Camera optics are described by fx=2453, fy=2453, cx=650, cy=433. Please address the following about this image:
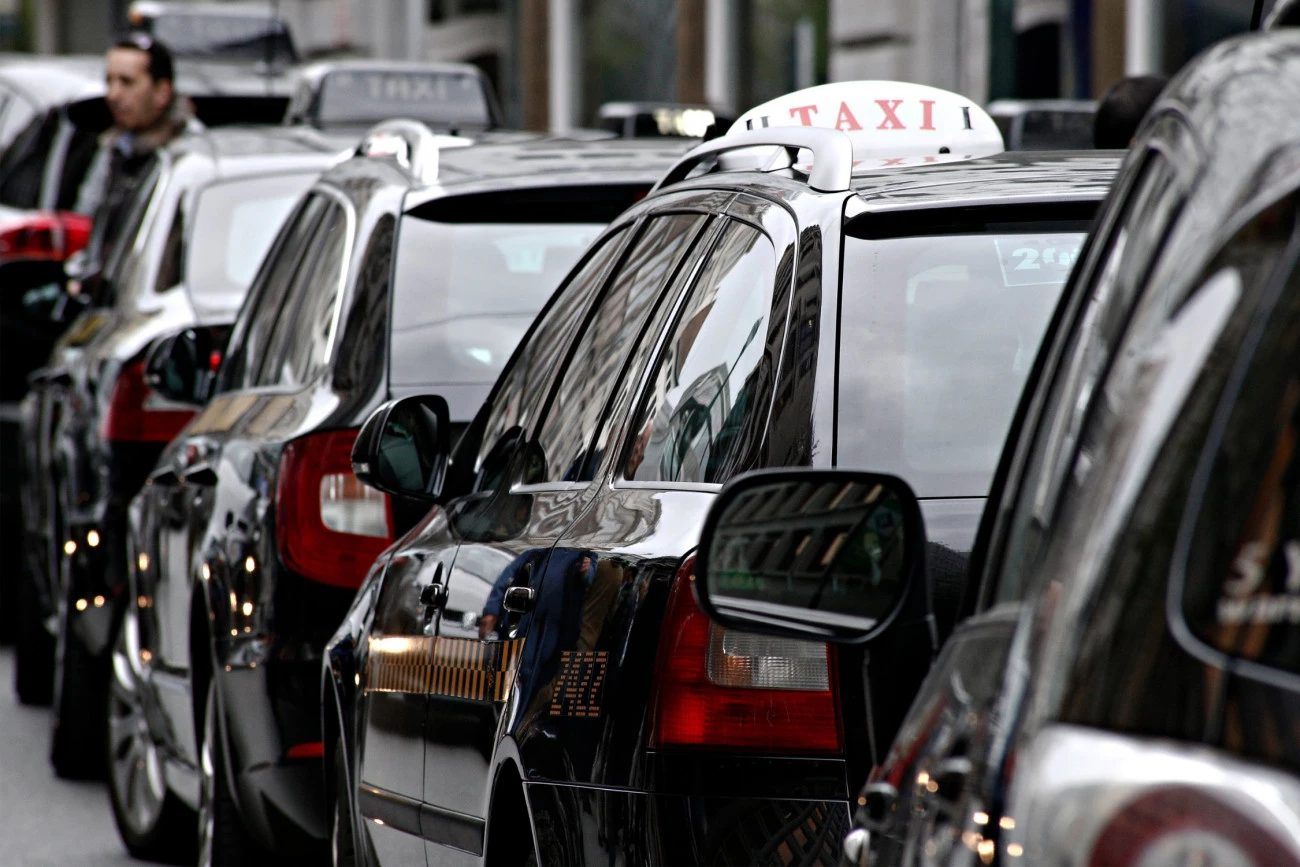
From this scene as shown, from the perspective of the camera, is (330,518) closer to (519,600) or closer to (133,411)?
(519,600)

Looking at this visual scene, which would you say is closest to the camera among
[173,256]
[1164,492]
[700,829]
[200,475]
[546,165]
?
[1164,492]

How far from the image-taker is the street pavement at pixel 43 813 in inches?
268

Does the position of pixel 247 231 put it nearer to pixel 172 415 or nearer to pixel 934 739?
pixel 172 415

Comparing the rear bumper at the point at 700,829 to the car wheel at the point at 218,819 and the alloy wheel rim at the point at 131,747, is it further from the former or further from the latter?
the alloy wheel rim at the point at 131,747

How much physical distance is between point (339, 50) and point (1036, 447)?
25.5 meters

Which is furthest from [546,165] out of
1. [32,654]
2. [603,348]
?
[32,654]

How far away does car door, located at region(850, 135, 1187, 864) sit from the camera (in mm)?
1816

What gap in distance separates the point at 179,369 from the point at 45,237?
16.3ft

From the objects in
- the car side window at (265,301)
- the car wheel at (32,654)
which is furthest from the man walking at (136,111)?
the car side window at (265,301)

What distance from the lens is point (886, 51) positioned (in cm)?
1798

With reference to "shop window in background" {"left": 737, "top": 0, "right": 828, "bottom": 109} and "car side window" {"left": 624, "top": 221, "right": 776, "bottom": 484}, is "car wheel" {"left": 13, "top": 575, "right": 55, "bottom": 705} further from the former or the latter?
"shop window in background" {"left": 737, "top": 0, "right": 828, "bottom": 109}

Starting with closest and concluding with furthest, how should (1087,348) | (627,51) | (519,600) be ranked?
(1087,348) → (519,600) → (627,51)

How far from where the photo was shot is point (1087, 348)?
197 cm

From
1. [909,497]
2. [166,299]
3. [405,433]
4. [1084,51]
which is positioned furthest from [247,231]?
[1084,51]
